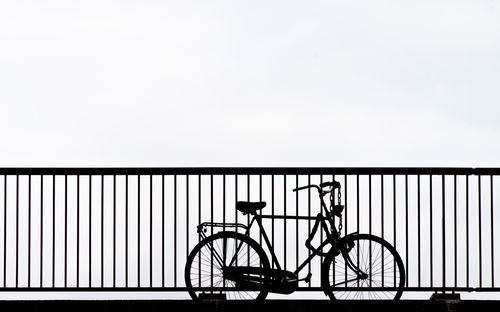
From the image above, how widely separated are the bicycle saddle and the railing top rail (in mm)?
437

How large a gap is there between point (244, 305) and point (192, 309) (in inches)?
20.4

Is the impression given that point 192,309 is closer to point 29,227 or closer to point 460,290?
point 29,227

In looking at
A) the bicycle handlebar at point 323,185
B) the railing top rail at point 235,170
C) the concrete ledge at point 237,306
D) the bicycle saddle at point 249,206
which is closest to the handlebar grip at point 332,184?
the bicycle handlebar at point 323,185

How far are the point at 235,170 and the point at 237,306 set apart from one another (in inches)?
56.1

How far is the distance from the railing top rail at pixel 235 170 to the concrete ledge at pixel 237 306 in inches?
53.2

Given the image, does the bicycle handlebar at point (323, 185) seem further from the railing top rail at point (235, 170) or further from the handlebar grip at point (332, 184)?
the railing top rail at point (235, 170)

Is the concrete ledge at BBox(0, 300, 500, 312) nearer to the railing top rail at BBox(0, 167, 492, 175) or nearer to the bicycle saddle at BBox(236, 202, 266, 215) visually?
the bicycle saddle at BBox(236, 202, 266, 215)

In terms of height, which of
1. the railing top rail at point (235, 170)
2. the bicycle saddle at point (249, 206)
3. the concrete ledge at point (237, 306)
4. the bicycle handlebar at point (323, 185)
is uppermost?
the railing top rail at point (235, 170)

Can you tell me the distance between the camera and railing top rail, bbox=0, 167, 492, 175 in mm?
10805

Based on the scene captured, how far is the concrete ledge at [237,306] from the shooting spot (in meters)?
10.2

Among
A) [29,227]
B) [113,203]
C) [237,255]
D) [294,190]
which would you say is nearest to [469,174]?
[294,190]

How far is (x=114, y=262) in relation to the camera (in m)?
10.7

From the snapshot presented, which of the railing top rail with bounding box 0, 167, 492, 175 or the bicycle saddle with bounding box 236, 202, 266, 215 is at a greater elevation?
the railing top rail with bounding box 0, 167, 492, 175

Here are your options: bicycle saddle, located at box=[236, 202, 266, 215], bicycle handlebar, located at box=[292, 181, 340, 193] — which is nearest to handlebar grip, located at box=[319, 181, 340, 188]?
bicycle handlebar, located at box=[292, 181, 340, 193]
